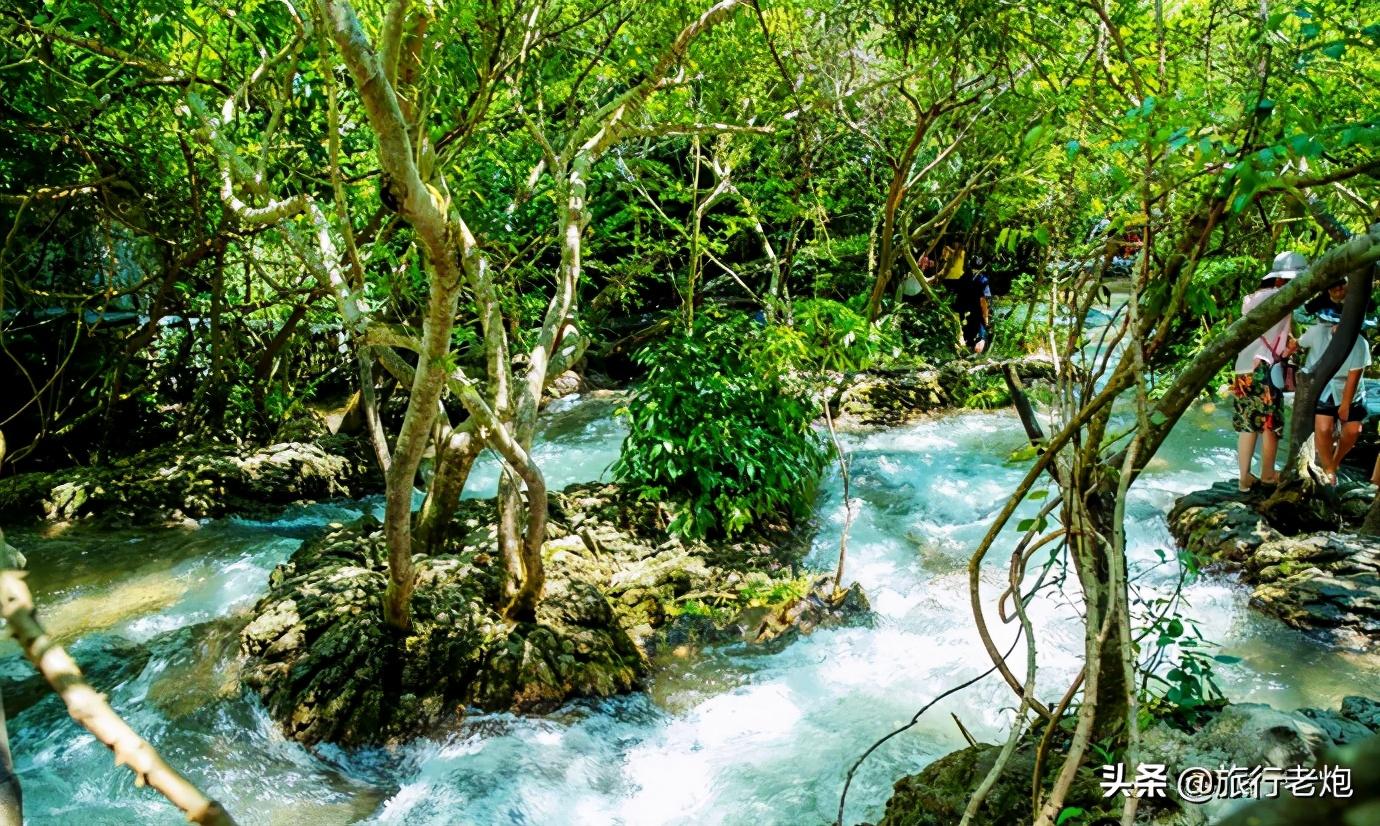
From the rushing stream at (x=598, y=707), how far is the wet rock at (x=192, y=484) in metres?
0.45

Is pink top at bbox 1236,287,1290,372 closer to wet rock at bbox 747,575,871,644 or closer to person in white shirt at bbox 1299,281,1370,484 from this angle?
person in white shirt at bbox 1299,281,1370,484

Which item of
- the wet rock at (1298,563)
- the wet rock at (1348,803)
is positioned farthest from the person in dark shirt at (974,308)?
the wet rock at (1348,803)

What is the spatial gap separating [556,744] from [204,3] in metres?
4.52

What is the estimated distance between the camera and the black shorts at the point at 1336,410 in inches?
220

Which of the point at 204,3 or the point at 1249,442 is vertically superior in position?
the point at 204,3

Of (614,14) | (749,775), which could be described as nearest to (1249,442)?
(749,775)

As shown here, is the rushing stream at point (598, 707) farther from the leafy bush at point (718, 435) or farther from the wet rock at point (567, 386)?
the wet rock at point (567, 386)

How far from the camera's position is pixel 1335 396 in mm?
5559

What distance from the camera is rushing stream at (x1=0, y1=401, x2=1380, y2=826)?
391cm

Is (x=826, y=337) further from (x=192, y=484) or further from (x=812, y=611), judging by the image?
(x=192, y=484)

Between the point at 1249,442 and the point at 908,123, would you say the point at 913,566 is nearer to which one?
the point at 1249,442

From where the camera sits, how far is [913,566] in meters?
6.69

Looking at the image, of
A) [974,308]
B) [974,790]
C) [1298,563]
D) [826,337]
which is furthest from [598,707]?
[974,308]

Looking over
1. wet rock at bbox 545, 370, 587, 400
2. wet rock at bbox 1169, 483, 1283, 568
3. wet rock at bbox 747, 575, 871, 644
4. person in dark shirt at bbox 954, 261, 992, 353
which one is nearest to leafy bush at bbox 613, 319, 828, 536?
wet rock at bbox 747, 575, 871, 644
